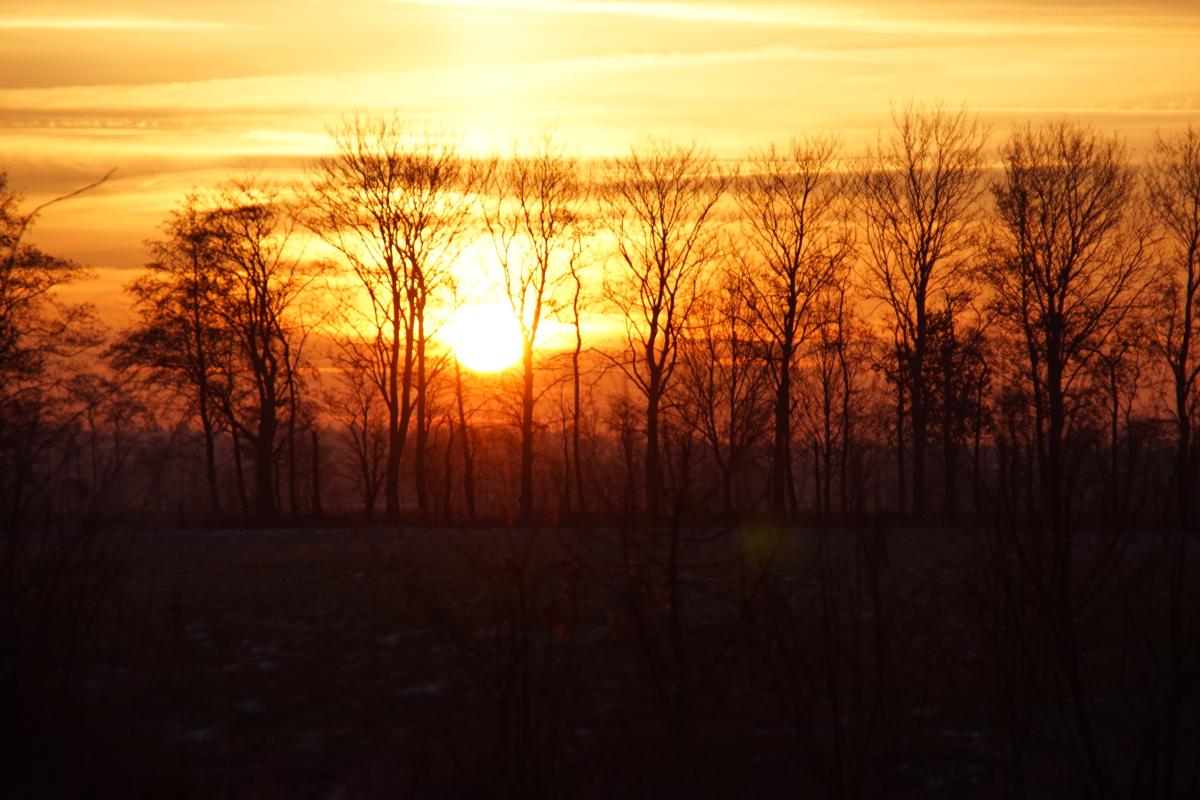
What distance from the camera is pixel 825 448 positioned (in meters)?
57.0

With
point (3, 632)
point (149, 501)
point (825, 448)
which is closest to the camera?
point (149, 501)

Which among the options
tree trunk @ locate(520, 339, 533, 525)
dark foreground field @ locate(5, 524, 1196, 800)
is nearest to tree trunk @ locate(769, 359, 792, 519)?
tree trunk @ locate(520, 339, 533, 525)

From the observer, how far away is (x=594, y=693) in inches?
496

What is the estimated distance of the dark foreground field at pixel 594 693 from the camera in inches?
273

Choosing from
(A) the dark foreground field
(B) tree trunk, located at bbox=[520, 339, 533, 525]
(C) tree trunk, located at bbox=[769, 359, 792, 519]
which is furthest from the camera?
(B) tree trunk, located at bbox=[520, 339, 533, 525]

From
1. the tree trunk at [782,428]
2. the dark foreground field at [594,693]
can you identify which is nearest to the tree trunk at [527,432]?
the tree trunk at [782,428]

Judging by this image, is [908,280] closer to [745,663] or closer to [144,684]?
[745,663]

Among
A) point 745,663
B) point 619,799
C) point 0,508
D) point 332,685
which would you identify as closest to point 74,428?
point 0,508

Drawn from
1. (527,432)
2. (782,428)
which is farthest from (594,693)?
(527,432)

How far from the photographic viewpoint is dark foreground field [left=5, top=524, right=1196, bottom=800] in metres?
6.93

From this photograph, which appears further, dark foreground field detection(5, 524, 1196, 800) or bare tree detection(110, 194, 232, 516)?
bare tree detection(110, 194, 232, 516)

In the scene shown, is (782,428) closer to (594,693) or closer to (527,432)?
(527,432)

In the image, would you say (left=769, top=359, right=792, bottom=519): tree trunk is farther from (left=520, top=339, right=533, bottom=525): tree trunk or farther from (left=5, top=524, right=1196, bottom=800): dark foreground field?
(left=5, top=524, right=1196, bottom=800): dark foreground field

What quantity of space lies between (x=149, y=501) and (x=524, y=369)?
41278mm
